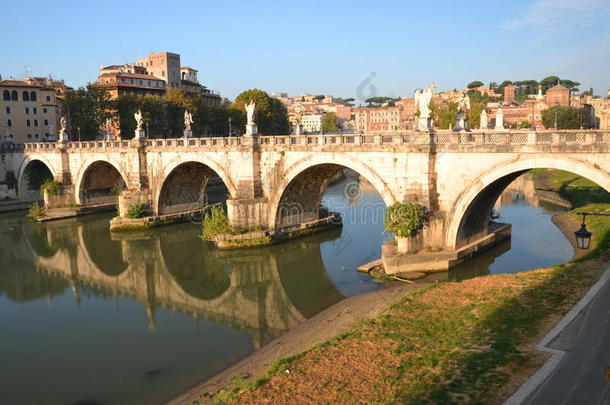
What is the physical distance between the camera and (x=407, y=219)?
2170 cm

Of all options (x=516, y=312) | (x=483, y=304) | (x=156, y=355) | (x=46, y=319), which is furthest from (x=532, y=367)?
(x=46, y=319)

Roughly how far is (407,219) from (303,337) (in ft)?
26.6

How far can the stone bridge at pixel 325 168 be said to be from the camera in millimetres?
19141

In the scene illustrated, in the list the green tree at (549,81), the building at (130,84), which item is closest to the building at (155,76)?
the building at (130,84)

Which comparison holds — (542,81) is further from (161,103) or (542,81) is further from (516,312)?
(516,312)

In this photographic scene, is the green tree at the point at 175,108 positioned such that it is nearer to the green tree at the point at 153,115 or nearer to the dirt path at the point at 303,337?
the green tree at the point at 153,115

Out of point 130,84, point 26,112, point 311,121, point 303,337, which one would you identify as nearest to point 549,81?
point 311,121

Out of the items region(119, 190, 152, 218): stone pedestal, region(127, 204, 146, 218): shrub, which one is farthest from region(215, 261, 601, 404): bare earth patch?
region(119, 190, 152, 218): stone pedestal

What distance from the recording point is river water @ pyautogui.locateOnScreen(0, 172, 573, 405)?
15180 millimetres

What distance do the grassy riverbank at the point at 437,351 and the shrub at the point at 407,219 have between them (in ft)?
15.9

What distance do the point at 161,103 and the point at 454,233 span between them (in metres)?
50.2

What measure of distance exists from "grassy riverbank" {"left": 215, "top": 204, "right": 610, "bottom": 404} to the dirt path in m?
1.05

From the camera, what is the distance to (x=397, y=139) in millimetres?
23203

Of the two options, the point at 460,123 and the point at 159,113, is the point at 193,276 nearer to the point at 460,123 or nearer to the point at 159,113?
the point at 460,123
